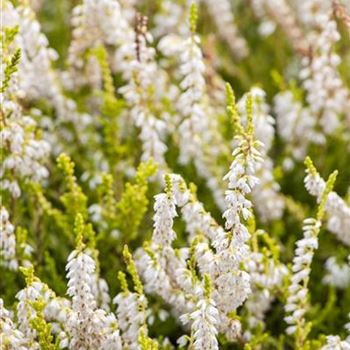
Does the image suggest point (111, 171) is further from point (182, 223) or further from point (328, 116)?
point (328, 116)

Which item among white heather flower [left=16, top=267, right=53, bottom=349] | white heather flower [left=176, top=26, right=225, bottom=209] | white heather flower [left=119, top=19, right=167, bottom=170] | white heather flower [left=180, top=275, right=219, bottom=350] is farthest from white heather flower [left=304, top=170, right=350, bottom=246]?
white heather flower [left=16, top=267, right=53, bottom=349]

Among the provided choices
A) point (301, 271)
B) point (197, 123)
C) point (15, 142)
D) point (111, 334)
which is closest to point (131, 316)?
point (111, 334)

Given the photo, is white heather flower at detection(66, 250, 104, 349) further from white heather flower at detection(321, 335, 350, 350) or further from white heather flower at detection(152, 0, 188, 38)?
white heather flower at detection(152, 0, 188, 38)

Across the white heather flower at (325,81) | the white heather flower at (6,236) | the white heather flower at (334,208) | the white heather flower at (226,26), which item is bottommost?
the white heather flower at (6,236)

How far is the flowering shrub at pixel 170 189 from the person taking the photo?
382cm

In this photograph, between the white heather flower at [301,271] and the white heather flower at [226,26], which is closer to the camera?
the white heather flower at [301,271]

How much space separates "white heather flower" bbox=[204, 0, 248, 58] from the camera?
6801 mm

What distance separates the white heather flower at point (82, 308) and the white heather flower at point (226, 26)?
12.1 feet

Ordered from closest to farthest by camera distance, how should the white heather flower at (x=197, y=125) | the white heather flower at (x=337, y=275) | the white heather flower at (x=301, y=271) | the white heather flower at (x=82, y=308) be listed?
the white heather flower at (x=82, y=308)
the white heather flower at (x=301, y=271)
the white heather flower at (x=197, y=125)
the white heather flower at (x=337, y=275)

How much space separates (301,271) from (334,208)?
2.01 ft

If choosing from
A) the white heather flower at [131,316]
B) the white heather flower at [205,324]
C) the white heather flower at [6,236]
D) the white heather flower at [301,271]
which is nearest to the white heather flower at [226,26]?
the white heather flower at [301,271]

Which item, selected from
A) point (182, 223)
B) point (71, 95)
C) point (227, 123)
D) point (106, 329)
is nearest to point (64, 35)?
point (71, 95)

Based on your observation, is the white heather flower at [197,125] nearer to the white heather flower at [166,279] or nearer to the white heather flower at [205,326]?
the white heather flower at [166,279]

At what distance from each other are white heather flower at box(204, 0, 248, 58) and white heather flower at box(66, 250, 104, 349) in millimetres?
3698
